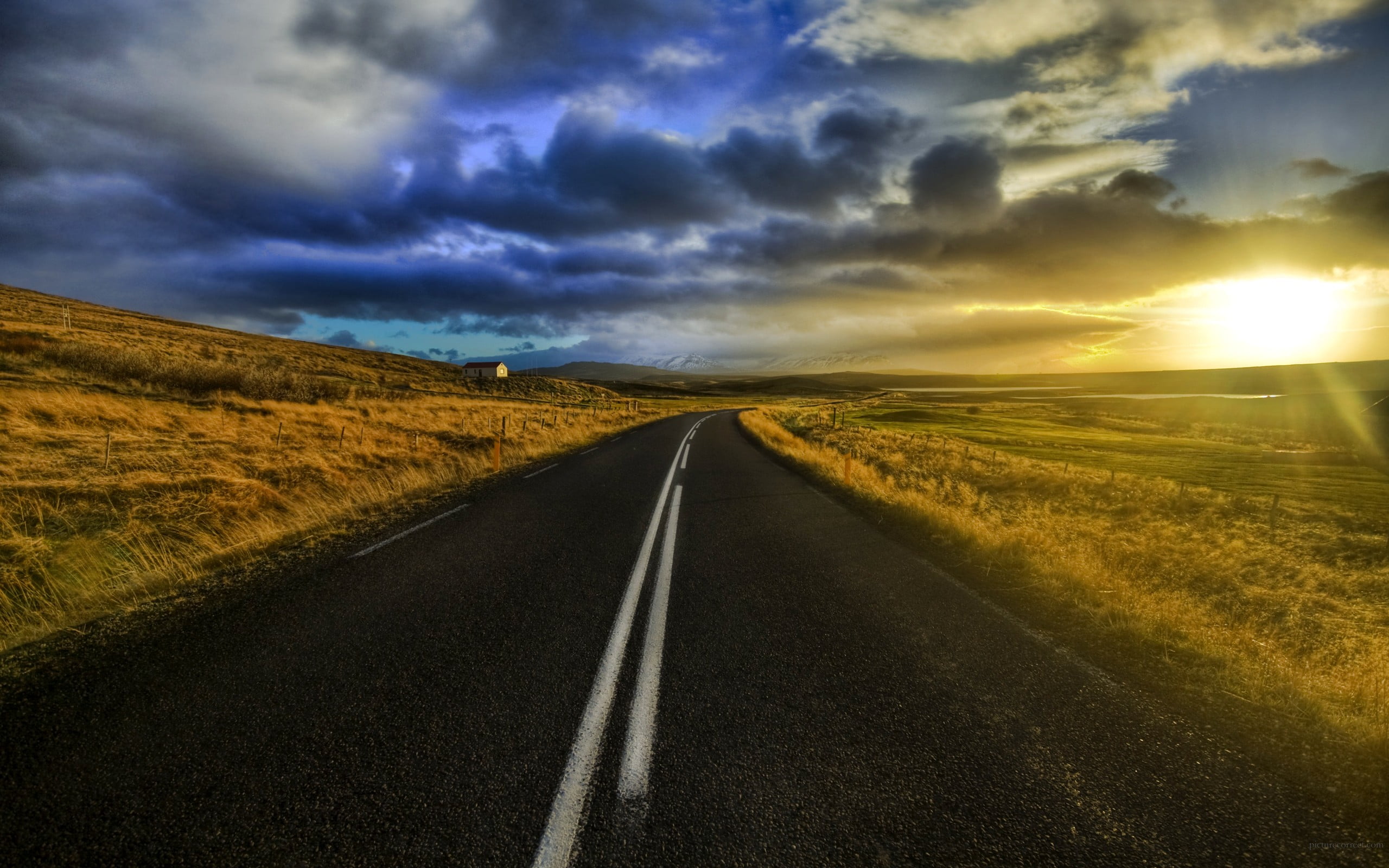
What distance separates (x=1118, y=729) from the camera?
11.2ft

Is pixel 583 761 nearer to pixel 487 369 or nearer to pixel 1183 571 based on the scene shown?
pixel 1183 571

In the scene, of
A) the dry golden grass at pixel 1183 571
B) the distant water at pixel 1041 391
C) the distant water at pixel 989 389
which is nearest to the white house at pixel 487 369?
the dry golden grass at pixel 1183 571

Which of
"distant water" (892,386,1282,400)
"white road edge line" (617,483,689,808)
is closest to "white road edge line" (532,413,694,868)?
Answer: "white road edge line" (617,483,689,808)

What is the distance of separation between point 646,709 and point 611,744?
41 cm

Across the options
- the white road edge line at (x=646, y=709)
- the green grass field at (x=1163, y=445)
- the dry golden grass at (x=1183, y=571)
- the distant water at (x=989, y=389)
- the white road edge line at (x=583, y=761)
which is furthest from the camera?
the distant water at (x=989, y=389)

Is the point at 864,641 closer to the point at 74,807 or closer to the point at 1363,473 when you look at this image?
Answer: the point at 74,807

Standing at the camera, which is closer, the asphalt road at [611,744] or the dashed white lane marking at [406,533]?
the asphalt road at [611,744]

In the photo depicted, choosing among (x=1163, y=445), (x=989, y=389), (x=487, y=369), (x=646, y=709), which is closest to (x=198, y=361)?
(x=646, y=709)

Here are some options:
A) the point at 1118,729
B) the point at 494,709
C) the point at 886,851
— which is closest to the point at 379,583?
the point at 494,709

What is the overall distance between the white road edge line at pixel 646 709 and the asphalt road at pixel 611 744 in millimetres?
20

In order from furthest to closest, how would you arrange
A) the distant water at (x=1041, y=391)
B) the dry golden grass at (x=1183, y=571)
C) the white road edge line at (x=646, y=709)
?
1. the distant water at (x=1041, y=391)
2. the dry golden grass at (x=1183, y=571)
3. the white road edge line at (x=646, y=709)

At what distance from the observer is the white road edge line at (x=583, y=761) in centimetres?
236

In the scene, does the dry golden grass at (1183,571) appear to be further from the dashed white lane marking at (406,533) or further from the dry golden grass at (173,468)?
the dry golden grass at (173,468)

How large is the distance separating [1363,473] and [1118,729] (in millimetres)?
37033
